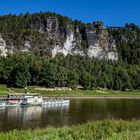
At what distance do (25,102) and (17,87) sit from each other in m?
49.2

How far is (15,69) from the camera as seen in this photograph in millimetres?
155625

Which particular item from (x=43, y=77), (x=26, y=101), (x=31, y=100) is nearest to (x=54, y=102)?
(x=31, y=100)

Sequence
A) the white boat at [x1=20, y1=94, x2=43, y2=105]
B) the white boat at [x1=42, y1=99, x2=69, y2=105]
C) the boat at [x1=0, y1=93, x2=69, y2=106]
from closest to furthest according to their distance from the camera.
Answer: the boat at [x1=0, y1=93, x2=69, y2=106] < the white boat at [x1=20, y1=94, x2=43, y2=105] < the white boat at [x1=42, y1=99, x2=69, y2=105]

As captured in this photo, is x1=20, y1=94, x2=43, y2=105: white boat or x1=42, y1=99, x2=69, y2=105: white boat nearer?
x1=20, y1=94, x2=43, y2=105: white boat

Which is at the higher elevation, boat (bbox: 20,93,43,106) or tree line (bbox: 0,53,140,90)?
tree line (bbox: 0,53,140,90)

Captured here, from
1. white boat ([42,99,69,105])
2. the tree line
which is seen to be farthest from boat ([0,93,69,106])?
the tree line

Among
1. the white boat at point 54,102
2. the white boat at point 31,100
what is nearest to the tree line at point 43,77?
the white boat at point 54,102

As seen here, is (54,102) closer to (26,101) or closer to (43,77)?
(26,101)

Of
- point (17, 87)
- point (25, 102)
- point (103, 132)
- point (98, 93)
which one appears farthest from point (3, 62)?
point (103, 132)

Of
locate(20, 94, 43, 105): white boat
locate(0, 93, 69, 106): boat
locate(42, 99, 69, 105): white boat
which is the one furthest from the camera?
locate(42, 99, 69, 105): white boat

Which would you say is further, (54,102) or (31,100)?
(54,102)

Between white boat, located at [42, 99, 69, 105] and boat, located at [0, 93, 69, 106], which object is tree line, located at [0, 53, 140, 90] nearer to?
white boat, located at [42, 99, 69, 105]

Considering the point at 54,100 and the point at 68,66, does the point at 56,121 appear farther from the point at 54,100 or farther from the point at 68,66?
the point at 68,66

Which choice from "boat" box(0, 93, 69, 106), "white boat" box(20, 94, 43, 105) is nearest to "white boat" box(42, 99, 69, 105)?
"boat" box(0, 93, 69, 106)
